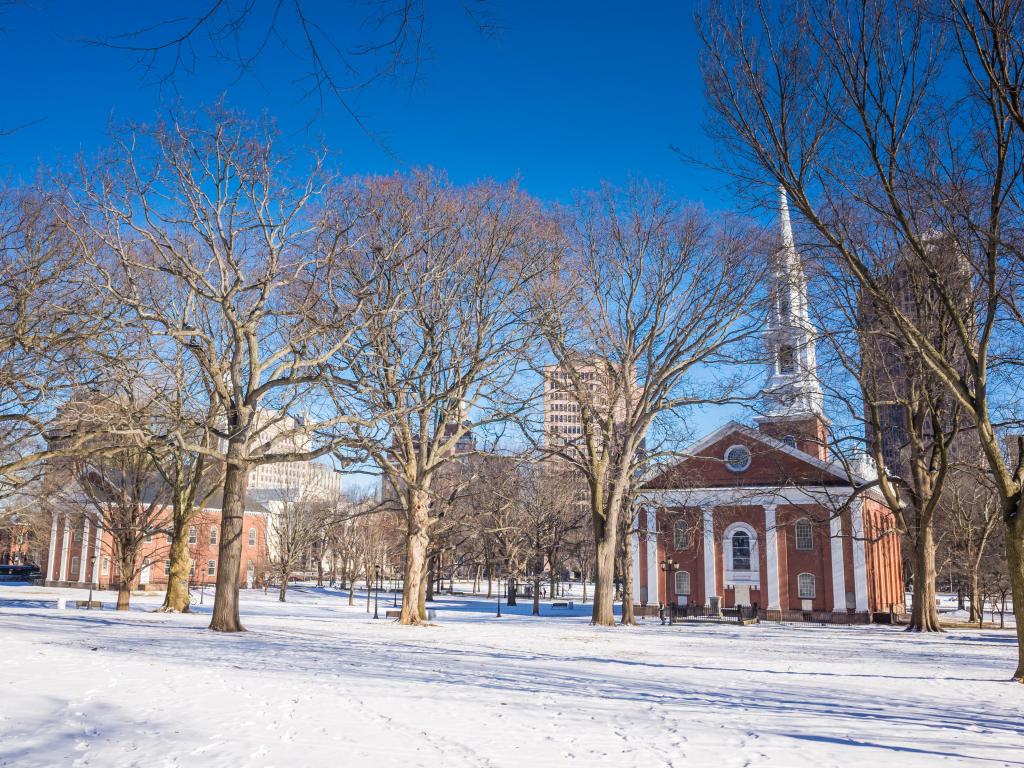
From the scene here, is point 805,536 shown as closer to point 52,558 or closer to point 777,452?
point 777,452

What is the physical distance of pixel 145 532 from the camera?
30.3 metres

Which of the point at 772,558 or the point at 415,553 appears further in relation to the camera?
the point at 772,558

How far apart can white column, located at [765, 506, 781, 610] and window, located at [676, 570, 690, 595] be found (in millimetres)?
4760

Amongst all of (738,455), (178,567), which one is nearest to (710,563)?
(738,455)

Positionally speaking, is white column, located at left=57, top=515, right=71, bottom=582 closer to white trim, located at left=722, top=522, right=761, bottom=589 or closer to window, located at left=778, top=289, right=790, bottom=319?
white trim, located at left=722, top=522, right=761, bottom=589

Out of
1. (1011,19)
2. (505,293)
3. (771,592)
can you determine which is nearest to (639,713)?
(1011,19)

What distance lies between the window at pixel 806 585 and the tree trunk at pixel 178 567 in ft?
110

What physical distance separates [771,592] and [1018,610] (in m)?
36.1

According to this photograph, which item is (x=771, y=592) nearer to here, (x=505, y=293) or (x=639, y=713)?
(x=505, y=293)

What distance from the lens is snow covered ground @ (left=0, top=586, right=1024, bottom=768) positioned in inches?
259

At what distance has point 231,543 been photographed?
18375mm

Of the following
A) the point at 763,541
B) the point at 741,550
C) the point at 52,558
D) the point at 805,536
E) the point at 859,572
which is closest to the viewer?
the point at 859,572

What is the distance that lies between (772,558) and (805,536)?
7.58 ft

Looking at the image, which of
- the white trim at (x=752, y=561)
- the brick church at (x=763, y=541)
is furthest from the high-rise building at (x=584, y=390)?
the white trim at (x=752, y=561)
